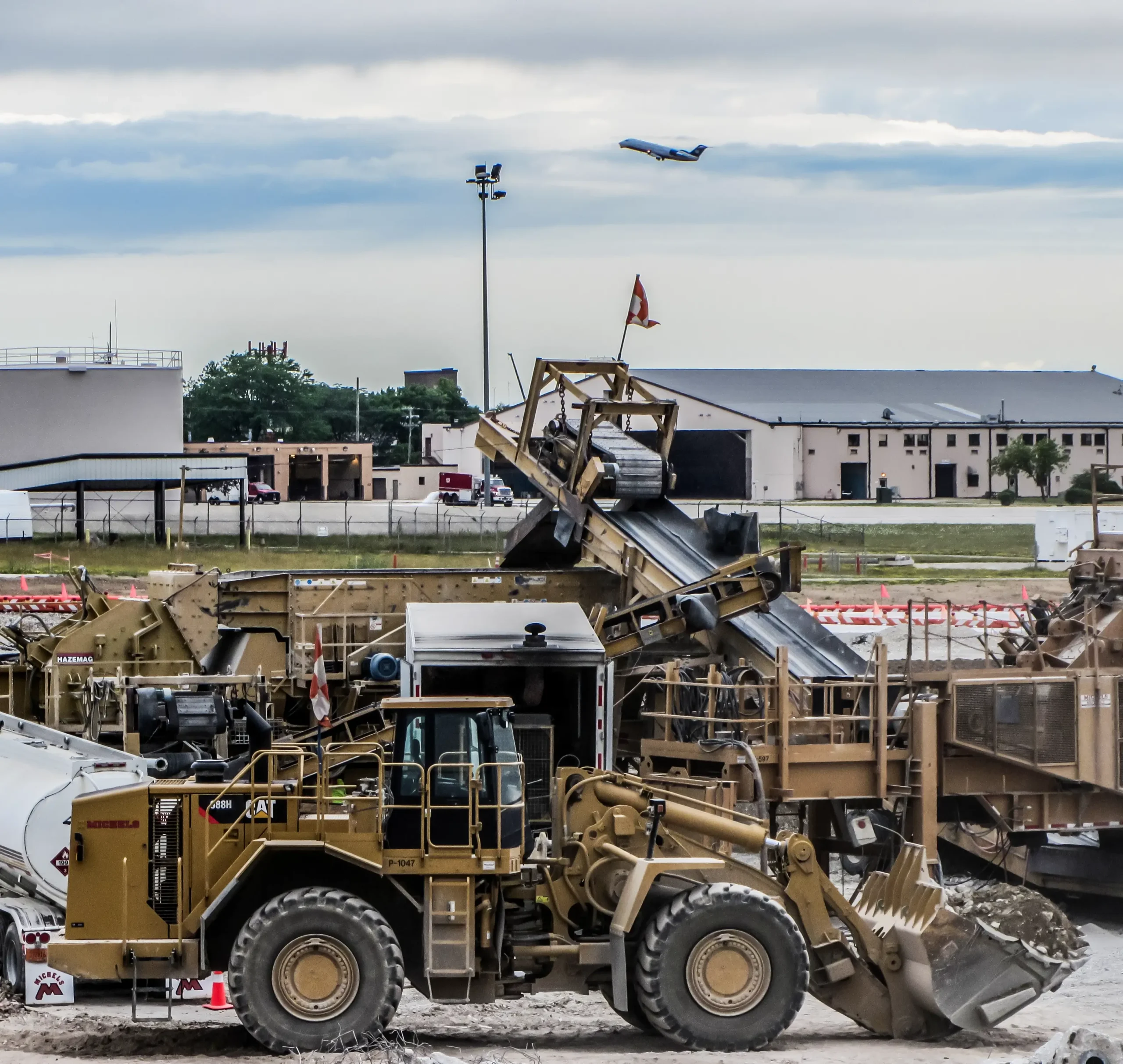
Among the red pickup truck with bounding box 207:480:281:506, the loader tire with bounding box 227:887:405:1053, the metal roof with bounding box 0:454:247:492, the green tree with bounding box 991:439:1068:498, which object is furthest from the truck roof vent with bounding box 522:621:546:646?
the green tree with bounding box 991:439:1068:498

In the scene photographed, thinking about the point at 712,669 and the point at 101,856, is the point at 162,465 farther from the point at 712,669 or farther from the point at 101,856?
the point at 101,856

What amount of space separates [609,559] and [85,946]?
34.3ft

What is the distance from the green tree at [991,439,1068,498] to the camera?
7675 cm

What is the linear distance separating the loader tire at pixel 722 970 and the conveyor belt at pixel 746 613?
19.4 feet

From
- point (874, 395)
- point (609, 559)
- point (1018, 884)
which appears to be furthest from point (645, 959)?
point (874, 395)

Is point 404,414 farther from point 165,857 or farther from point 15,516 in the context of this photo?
point 165,857

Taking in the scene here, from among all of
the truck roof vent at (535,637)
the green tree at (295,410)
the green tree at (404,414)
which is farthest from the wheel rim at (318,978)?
the green tree at (404,414)

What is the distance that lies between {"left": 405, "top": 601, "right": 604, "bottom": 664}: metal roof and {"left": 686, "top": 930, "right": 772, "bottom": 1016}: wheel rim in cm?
352

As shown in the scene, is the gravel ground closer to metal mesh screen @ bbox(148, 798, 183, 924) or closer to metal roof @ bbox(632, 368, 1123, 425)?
metal mesh screen @ bbox(148, 798, 183, 924)

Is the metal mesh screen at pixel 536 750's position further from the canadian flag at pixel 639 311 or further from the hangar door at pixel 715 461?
the hangar door at pixel 715 461

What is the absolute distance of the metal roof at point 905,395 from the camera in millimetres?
80812

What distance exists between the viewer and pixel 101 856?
11070mm

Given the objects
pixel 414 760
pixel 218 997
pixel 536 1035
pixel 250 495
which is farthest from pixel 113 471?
pixel 414 760

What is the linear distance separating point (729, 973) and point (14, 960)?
5462 mm
